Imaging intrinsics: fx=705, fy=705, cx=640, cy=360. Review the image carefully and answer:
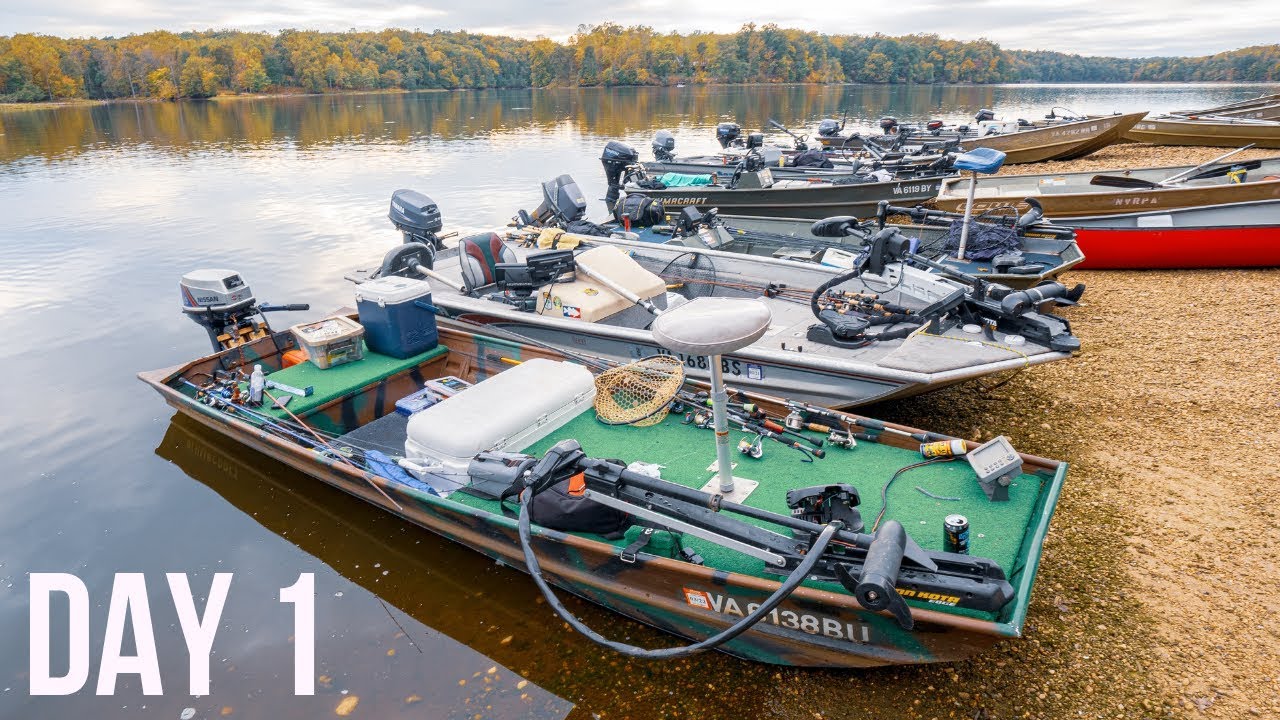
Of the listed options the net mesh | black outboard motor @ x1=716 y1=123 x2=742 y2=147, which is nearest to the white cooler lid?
the net mesh

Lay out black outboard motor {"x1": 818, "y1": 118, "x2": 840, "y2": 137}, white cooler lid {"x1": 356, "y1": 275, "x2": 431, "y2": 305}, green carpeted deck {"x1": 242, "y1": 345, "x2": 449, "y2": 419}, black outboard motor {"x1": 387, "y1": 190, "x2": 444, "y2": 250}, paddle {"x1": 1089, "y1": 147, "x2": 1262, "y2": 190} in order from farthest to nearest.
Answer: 1. black outboard motor {"x1": 818, "y1": 118, "x2": 840, "y2": 137}
2. paddle {"x1": 1089, "y1": 147, "x2": 1262, "y2": 190}
3. black outboard motor {"x1": 387, "y1": 190, "x2": 444, "y2": 250}
4. white cooler lid {"x1": 356, "y1": 275, "x2": 431, "y2": 305}
5. green carpeted deck {"x1": 242, "y1": 345, "x2": 449, "y2": 419}

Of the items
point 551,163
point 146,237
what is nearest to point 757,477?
point 146,237

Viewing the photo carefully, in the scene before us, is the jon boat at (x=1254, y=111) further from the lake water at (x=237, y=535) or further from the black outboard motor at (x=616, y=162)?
the lake water at (x=237, y=535)

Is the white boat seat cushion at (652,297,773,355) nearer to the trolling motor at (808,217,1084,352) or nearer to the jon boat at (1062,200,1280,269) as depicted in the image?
the trolling motor at (808,217,1084,352)

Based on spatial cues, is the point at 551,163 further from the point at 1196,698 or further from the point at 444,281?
the point at 1196,698

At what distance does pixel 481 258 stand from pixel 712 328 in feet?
16.6

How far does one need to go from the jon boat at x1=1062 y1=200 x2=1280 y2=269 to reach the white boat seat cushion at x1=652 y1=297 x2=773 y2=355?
8.78 meters

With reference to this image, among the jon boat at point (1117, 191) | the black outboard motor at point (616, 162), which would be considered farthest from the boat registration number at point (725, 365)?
the black outboard motor at point (616, 162)

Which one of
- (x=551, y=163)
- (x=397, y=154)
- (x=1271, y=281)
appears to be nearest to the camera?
(x=1271, y=281)

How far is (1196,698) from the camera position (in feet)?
11.1

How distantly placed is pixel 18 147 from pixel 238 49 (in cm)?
4960

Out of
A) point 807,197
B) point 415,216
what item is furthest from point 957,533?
point 807,197

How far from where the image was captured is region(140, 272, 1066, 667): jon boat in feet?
10.2

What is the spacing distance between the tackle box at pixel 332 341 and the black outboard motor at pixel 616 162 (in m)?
6.22
